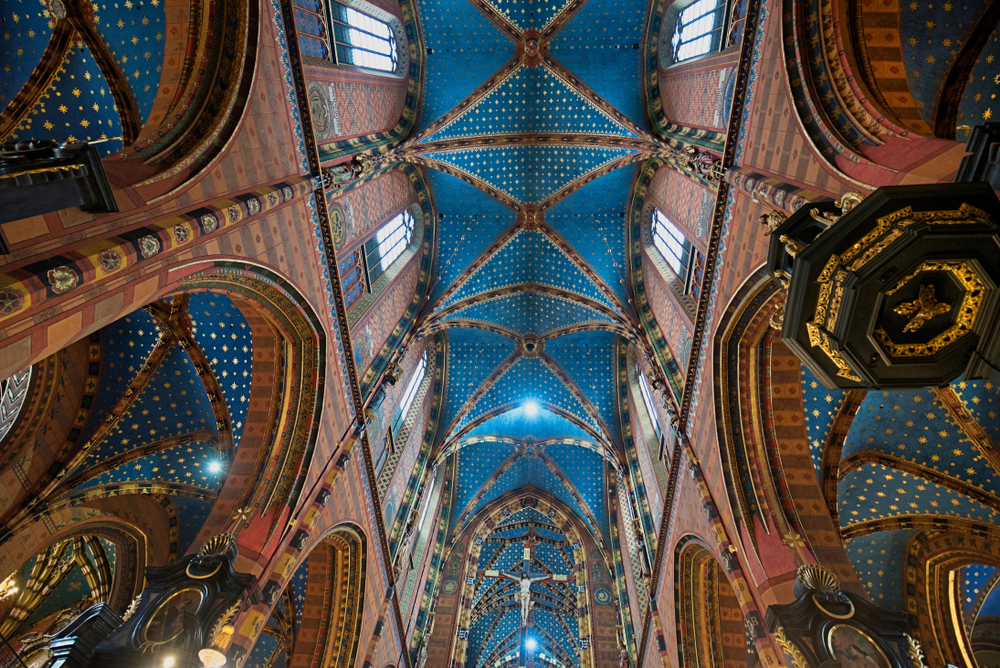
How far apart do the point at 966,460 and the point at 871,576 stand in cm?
339

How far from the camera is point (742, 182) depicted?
25.3ft

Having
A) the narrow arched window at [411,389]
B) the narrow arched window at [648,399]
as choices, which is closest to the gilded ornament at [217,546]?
the narrow arched window at [411,389]

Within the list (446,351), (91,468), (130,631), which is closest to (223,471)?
(91,468)

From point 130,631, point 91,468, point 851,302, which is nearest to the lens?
point 851,302

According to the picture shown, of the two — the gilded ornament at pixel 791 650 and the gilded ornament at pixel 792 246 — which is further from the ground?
the gilded ornament at pixel 792 246

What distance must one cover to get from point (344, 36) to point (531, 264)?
27.2ft

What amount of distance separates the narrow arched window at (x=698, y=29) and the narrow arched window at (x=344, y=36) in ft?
24.7

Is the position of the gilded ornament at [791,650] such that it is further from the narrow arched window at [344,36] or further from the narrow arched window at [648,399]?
the narrow arched window at [344,36]

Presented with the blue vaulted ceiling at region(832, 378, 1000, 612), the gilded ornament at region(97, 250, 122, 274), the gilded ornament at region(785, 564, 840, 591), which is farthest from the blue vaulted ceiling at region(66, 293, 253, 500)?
the blue vaulted ceiling at region(832, 378, 1000, 612)

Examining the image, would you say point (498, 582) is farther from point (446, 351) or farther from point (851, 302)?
point (851, 302)

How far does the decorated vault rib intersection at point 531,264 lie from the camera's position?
1369 cm

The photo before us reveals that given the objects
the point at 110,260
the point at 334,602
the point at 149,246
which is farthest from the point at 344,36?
the point at 334,602

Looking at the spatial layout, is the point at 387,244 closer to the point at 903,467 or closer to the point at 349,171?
the point at 349,171

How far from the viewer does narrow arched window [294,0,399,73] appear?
9523mm
